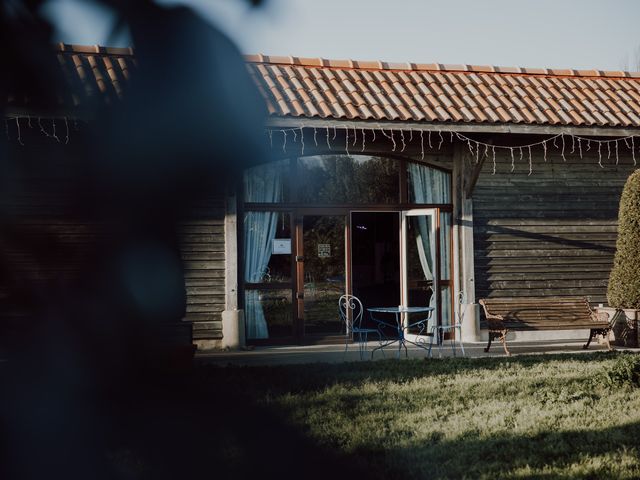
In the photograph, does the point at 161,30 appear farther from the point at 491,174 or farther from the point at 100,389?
the point at 491,174

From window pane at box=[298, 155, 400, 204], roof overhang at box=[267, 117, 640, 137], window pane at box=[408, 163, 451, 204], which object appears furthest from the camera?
window pane at box=[408, 163, 451, 204]

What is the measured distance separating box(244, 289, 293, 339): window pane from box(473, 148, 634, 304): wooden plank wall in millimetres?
2705

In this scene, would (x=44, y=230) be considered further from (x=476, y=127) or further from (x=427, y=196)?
(x=427, y=196)

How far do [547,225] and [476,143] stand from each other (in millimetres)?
1663

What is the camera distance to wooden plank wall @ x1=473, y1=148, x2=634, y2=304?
→ 11.3 metres

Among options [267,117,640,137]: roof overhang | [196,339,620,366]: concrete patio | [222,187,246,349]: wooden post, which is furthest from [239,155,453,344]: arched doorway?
[267,117,640,137]: roof overhang

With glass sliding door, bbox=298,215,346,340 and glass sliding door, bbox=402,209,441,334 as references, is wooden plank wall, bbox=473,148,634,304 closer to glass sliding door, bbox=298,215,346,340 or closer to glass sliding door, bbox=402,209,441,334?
glass sliding door, bbox=402,209,441,334

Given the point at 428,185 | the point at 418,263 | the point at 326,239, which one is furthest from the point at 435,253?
the point at 326,239

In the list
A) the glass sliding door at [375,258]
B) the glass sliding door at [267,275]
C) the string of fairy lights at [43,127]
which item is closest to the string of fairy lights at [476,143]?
the glass sliding door at [267,275]

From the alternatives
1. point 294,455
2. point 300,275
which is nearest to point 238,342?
point 300,275

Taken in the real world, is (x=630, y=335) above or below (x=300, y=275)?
below

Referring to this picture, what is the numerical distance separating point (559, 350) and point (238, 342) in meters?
4.10

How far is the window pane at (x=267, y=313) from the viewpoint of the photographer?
10680mm

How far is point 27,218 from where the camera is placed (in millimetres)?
663
